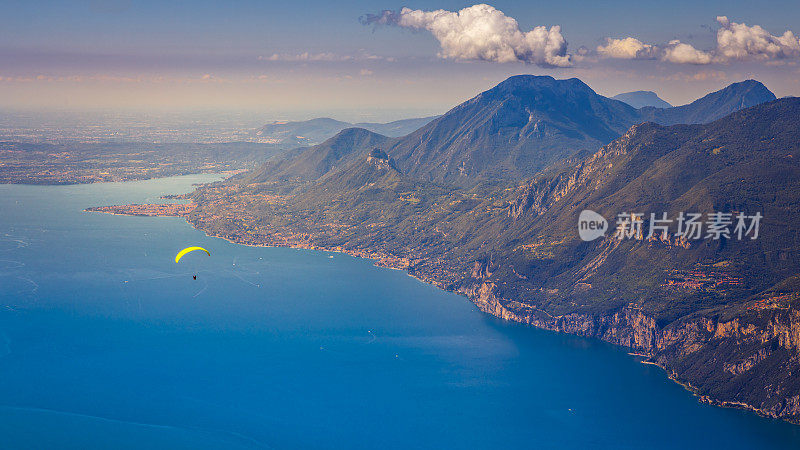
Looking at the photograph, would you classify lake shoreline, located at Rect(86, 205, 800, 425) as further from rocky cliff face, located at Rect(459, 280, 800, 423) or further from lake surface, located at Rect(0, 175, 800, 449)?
lake surface, located at Rect(0, 175, 800, 449)

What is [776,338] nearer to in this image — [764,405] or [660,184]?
[764,405]

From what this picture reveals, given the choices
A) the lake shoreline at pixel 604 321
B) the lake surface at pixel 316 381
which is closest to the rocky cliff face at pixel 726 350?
the lake shoreline at pixel 604 321

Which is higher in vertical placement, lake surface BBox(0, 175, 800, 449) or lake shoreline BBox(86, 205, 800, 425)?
lake shoreline BBox(86, 205, 800, 425)

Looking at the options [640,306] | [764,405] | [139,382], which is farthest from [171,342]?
[764,405]

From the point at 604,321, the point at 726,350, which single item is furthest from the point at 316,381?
the point at 726,350

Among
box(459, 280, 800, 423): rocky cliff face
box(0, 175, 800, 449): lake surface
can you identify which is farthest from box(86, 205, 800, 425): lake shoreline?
box(0, 175, 800, 449): lake surface

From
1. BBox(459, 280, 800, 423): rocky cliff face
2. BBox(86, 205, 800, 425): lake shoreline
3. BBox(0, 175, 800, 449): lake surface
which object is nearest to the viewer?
BBox(0, 175, 800, 449): lake surface

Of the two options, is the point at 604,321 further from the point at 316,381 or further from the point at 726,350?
the point at 316,381
